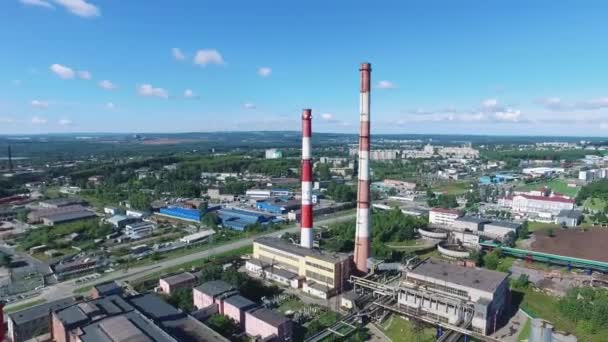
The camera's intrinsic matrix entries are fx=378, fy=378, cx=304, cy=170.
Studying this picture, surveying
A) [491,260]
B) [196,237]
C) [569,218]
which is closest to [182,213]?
[196,237]

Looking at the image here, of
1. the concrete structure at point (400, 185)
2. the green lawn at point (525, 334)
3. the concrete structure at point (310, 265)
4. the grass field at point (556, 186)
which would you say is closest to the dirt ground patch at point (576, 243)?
the green lawn at point (525, 334)

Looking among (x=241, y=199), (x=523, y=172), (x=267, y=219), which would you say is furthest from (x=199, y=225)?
(x=523, y=172)

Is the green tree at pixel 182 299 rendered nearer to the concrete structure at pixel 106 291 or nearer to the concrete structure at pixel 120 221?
the concrete structure at pixel 106 291

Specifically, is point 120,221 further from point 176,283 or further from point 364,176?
point 364,176

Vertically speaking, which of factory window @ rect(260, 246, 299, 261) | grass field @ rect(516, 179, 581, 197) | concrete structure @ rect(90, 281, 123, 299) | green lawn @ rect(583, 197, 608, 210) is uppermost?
factory window @ rect(260, 246, 299, 261)

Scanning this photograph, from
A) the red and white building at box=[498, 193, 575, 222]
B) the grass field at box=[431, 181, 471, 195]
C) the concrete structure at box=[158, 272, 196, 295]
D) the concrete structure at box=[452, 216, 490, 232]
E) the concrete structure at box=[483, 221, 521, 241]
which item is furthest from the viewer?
the grass field at box=[431, 181, 471, 195]

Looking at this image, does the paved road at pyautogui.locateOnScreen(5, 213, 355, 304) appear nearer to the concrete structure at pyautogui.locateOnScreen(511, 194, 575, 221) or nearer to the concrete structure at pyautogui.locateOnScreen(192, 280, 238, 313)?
the concrete structure at pyautogui.locateOnScreen(192, 280, 238, 313)

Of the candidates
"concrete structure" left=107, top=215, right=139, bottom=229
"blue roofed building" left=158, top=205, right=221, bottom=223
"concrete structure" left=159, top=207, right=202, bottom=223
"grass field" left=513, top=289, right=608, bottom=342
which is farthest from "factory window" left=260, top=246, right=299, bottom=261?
"concrete structure" left=107, top=215, right=139, bottom=229

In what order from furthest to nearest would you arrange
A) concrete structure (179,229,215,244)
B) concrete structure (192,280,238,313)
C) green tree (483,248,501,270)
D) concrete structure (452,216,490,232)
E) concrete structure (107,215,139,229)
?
1. concrete structure (107,215,139,229)
2. concrete structure (452,216,490,232)
3. concrete structure (179,229,215,244)
4. green tree (483,248,501,270)
5. concrete structure (192,280,238,313)
